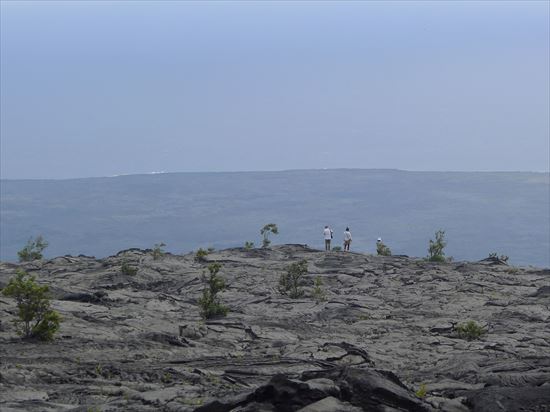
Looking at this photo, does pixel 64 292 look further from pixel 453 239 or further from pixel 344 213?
pixel 344 213

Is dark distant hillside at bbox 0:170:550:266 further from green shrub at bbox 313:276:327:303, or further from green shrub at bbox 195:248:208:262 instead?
green shrub at bbox 313:276:327:303

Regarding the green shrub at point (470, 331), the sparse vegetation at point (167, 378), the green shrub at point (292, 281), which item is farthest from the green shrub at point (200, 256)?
the sparse vegetation at point (167, 378)

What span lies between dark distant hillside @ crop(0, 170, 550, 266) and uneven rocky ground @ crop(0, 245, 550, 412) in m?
60.1

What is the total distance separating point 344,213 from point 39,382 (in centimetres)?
10189

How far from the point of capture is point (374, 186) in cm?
13388

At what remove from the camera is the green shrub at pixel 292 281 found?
1293 inches

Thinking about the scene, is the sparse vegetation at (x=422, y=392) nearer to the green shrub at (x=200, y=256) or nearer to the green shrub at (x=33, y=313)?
the green shrub at (x=33, y=313)

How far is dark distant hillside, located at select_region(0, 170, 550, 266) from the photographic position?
4161 inches

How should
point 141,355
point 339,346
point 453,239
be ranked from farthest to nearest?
point 453,239, point 339,346, point 141,355

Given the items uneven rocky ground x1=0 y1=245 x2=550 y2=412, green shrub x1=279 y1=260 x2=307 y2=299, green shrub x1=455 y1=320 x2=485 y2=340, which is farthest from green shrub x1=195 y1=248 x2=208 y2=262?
green shrub x1=455 y1=320 x2=485 y2=340

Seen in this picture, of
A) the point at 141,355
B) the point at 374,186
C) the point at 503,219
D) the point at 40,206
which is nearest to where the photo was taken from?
the point at 141,355

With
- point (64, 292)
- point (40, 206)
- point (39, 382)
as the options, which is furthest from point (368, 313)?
point (40, 206)

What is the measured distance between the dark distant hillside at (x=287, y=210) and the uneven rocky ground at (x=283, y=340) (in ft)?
197

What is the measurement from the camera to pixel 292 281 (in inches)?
1334
